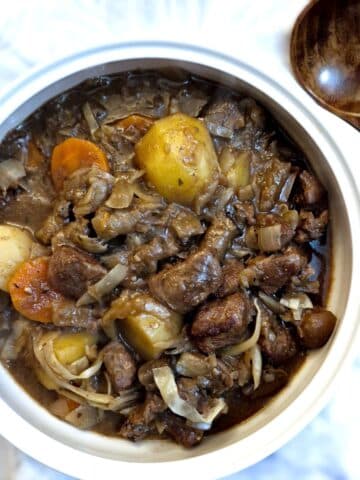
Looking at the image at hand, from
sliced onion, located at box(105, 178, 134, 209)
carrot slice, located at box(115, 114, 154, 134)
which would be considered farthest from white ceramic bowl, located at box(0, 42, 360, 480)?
sliced onion, located at box(105, 178, 134, 209)

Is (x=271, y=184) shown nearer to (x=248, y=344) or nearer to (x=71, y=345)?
(x=248, y=344)

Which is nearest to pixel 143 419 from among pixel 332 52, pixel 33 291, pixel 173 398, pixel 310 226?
pixel 173 398

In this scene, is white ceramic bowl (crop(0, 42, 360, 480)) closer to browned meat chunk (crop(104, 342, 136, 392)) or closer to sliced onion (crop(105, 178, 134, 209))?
browned meat chunk (crop(104, 342, 136, 392))

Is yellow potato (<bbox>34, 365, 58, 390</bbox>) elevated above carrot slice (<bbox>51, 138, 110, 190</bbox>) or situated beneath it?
situated beneath

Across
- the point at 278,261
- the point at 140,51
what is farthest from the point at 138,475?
the point at 140,51

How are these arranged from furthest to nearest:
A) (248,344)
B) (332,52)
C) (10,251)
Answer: (332,52) < (10,251) < (248,344)

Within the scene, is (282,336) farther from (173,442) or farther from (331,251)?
(173,442)

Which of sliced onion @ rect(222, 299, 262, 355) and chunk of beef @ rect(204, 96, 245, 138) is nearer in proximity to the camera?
sliced onion @ rect(222, 299, 262, 355)
